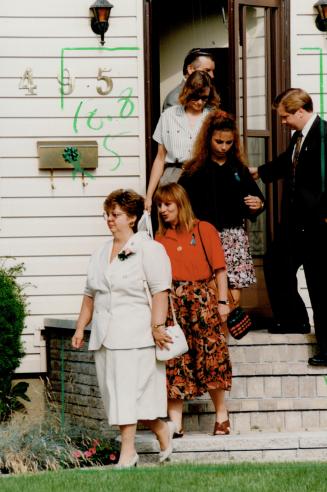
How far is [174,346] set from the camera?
25.8 feet

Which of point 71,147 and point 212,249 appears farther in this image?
point 71,147

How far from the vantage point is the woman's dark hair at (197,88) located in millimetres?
9500

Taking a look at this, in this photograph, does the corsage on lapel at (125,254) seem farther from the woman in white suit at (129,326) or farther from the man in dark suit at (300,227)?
the man in dark suit at (300,227)

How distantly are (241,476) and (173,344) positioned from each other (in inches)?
37.8

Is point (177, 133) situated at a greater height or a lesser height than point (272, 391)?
greater

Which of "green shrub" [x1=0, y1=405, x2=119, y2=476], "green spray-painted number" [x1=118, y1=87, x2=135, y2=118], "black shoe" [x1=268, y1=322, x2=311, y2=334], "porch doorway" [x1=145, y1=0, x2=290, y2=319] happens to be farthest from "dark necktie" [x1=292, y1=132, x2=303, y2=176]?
"green shrub" [x1=0, y1=405, x2=119, y2=476]

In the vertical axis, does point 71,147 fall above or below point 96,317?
above

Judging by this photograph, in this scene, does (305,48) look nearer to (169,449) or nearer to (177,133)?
(177,133)

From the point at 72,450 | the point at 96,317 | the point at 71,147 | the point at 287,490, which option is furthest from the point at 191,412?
the point at 71,147

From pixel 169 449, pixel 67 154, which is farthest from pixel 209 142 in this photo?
pixel 169 449

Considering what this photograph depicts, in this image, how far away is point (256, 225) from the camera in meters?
10.6

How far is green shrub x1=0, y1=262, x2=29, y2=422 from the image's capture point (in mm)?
9992

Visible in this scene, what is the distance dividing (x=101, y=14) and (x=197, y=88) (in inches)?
54.1

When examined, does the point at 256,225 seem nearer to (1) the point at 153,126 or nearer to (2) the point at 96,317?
(1) the point at 153,126
